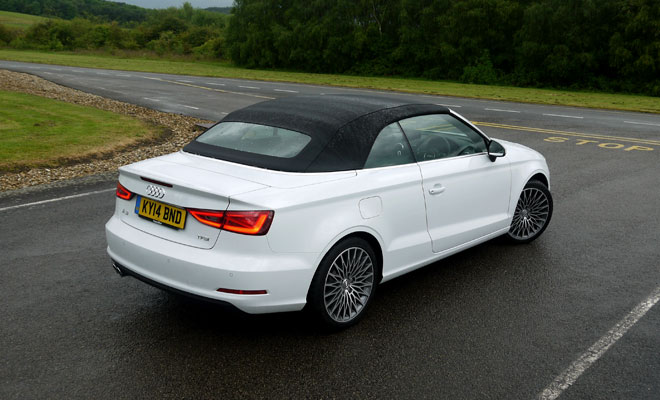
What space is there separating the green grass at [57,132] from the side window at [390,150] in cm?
740

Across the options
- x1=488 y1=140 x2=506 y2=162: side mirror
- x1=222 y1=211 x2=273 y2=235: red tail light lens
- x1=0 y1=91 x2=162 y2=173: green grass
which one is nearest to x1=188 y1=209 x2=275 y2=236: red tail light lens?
x1=222 y1=211 x2=273 y2=235: red tail light lens

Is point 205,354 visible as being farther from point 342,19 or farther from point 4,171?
point 342,19

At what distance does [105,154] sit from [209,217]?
26.8 ft

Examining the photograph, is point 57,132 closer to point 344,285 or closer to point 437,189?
point 437,189

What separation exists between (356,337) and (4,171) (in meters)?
7.63

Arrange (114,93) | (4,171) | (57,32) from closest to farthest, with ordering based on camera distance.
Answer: (4,171) < (114,93) < (57,32)

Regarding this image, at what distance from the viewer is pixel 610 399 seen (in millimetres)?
3488

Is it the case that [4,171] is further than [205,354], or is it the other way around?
[4,171]

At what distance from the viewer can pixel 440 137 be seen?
530cm

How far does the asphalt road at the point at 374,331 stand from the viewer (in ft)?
11.9

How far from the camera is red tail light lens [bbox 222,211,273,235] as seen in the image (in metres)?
3.73

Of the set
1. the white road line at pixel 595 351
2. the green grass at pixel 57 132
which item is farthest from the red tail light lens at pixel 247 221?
the green grass at pixel 57 132

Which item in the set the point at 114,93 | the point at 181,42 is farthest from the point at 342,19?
the point at 114,93

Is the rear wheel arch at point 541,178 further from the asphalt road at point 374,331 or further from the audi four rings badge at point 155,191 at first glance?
the audi four rings badge at point 155,191
